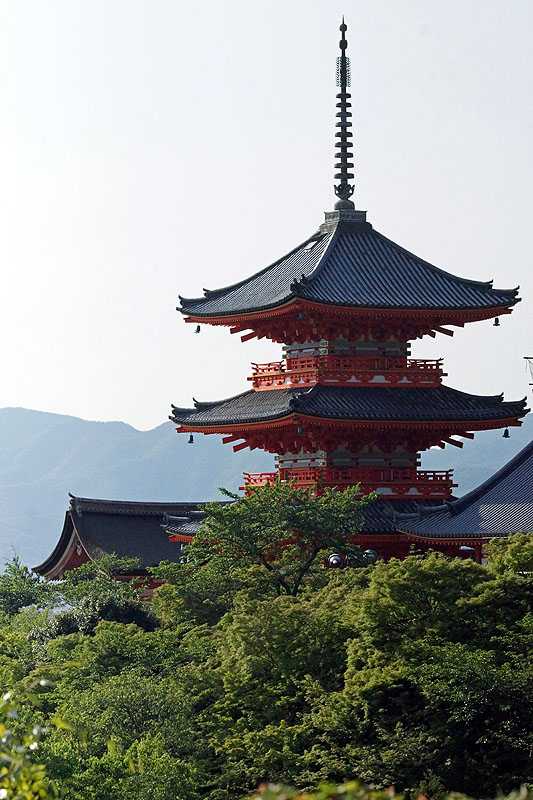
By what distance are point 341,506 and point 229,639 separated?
23.0 feet

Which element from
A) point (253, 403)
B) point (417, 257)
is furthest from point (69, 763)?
point (417, 257)

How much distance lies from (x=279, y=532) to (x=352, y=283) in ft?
30.8

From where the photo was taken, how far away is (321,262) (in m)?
41.1

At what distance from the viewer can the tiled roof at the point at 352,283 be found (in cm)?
3972

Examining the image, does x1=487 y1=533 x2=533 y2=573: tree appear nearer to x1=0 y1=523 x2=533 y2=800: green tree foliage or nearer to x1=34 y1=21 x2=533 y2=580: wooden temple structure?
x1=0 y1=523 x2=533 y2=800: green tree foliage

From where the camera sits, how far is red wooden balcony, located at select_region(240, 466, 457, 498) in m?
39.2

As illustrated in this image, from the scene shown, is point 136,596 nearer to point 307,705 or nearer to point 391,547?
point 391,547

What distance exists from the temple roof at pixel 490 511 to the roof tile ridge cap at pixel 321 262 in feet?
21.5

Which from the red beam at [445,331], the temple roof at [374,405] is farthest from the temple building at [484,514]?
the red beam at [445,331]

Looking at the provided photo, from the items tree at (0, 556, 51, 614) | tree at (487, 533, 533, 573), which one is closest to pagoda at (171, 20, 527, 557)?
tree at (0, 556, 51, 614)

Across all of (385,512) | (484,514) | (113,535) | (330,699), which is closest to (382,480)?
(385,512)

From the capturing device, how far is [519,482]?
35.8 m

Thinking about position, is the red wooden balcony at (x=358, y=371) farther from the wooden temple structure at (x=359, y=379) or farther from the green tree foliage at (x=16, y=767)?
the green tree foliage at (x=16, y=767)

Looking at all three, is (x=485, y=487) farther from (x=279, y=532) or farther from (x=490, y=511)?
(x=279, y=532)
